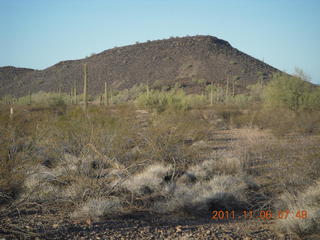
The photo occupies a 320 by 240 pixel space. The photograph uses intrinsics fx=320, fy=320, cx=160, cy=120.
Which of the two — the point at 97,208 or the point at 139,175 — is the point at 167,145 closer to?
the point at 139,175

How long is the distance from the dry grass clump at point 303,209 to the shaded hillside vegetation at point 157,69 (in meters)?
51.2

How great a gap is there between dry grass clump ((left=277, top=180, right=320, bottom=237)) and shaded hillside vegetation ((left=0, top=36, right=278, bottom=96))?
168 feet

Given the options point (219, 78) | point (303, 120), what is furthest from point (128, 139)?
point (219, 78)

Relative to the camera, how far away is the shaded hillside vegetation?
64.4 meters

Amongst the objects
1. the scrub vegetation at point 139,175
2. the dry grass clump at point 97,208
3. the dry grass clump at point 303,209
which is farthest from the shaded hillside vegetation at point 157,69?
the dry grass clump at point 97,208

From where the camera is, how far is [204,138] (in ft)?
45.5

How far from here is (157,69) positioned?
227 ft

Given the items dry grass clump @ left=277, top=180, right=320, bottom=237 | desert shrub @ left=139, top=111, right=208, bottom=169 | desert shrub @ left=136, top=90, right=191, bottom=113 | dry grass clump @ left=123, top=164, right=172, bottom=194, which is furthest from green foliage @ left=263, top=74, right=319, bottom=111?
dry grass clump @ left=277, top=180, right=320, bottom=237

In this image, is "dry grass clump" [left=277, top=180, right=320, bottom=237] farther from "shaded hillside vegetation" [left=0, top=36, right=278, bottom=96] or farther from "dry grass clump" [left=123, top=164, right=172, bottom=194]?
"shaded hillside vegetation" [left=0, top=36, right=278, bottom=96]

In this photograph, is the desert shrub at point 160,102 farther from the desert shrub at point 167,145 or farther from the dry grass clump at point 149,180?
the dry grass clump at point 149,180

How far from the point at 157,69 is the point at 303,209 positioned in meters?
64.8

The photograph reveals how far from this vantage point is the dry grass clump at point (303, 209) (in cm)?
527

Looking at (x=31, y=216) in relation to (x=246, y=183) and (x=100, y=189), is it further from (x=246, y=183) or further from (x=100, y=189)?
(x=246, y=183)

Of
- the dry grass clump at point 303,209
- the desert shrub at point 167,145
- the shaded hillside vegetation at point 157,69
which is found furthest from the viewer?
the shaded hillside vegetation at point 157,69
